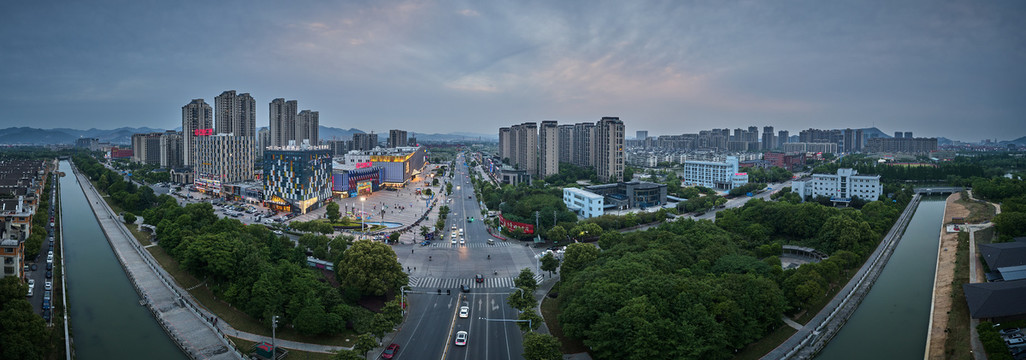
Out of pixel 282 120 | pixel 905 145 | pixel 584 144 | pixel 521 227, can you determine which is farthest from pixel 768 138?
pixel 521 227

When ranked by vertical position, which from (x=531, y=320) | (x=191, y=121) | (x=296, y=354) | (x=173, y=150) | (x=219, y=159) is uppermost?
(x=191, y=121)

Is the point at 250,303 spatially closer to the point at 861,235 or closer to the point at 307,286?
the point at 307,286

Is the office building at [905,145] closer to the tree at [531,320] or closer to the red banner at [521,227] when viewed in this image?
the red banner at [521,227]

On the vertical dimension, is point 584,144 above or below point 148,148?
above

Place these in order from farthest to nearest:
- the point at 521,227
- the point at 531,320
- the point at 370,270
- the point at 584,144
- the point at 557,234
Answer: the point at 584,144, the point at 521,227, the point at 557,234, the point at 370,270, the point at 531,320

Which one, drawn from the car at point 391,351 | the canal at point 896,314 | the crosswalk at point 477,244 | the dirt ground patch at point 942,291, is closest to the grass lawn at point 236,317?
the car at point 391,351

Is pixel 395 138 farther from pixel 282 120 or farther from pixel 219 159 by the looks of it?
pixel 219 159

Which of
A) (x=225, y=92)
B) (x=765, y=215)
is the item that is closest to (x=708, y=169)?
(x=765, y=215)

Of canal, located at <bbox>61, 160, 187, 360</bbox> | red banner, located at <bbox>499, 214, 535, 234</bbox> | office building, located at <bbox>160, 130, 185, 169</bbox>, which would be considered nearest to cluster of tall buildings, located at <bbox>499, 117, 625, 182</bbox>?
red banner, located at <bbox>499, 214, 535, 234</bbox>
